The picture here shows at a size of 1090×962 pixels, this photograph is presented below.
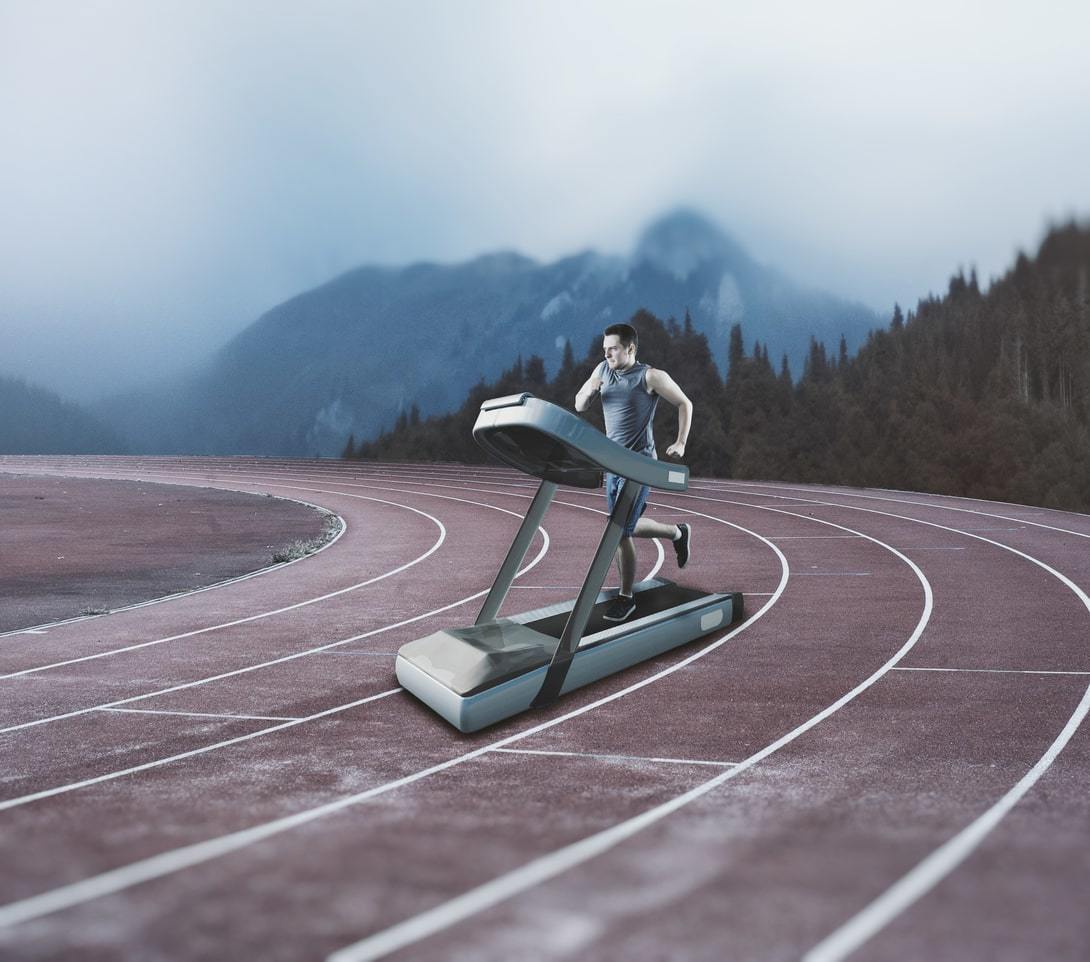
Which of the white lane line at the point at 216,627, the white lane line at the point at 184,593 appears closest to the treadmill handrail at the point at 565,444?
the white lane line at the point at 216,627

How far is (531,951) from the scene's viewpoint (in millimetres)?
2441

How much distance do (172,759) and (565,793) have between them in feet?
5.92

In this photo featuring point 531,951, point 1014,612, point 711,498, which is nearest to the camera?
point 531,951

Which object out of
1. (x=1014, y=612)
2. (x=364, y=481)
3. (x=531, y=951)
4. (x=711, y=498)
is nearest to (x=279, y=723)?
(x=531, y=951)

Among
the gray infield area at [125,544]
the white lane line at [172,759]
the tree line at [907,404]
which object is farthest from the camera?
the tree line at [907,404]

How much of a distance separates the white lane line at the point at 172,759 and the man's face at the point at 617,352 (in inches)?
100

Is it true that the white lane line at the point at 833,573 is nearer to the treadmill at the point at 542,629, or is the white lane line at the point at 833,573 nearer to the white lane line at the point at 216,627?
the treadmill at the point at 542,629

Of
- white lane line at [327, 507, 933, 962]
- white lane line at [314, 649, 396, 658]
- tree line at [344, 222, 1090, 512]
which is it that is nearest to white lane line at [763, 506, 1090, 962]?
white lane line at [327, 507, 933, 962]

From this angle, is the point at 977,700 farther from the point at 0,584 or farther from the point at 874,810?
the point at 0,584

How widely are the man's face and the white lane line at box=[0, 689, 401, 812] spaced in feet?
8.36

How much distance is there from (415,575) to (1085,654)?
650cm

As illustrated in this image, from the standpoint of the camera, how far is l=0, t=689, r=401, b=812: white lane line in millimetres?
3844

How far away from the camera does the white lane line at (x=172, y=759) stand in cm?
384

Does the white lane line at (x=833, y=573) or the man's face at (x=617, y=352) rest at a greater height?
the man's face at (x=617, y=352)
